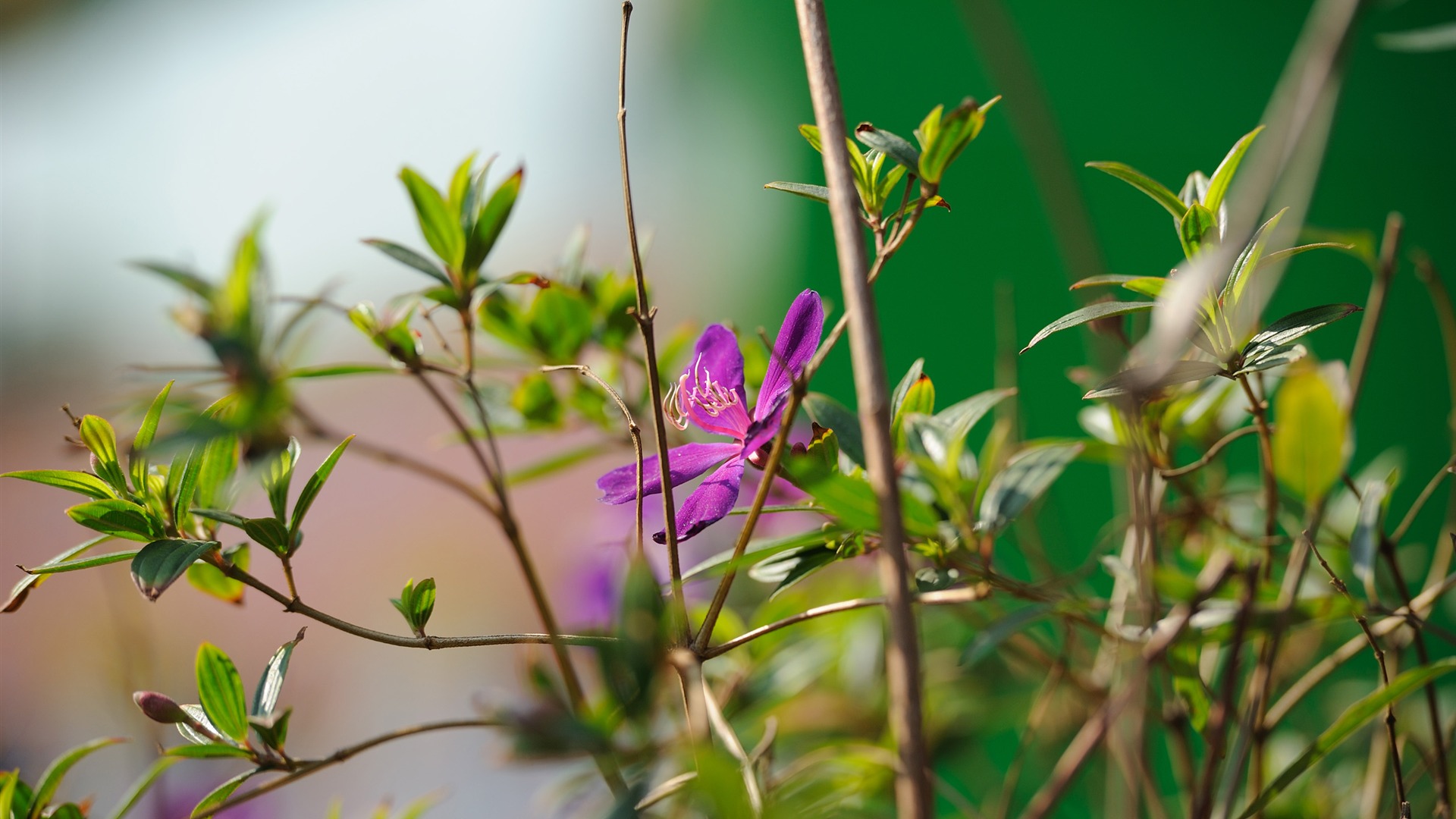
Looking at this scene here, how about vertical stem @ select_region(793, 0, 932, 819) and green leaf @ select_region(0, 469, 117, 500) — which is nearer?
vertical stem @ select_region(793, 0, 932, 819)

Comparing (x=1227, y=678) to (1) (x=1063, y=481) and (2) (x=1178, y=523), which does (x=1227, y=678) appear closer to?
(2) (x=1178, y=523)

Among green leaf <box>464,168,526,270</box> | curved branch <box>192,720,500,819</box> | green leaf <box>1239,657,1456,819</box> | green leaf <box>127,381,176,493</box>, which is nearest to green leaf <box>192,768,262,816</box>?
curved branch <box>192,720,500,819</box>

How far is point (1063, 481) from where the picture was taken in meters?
1.21

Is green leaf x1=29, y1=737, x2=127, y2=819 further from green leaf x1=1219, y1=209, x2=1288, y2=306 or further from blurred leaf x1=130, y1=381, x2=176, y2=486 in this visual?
green leaf x1=1219, y1=209, x2=1288, y2=306

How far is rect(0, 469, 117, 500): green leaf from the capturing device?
1.10 ft

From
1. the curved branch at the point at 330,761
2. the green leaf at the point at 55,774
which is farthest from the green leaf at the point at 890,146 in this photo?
the green leaf at the point at 55,774

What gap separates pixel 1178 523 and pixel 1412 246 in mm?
815

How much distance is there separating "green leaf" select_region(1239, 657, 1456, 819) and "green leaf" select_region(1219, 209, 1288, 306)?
0.13m

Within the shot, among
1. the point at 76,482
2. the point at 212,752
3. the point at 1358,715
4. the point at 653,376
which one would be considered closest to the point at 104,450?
the point at 76,482

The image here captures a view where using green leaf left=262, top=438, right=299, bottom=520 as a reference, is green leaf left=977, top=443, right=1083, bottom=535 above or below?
below

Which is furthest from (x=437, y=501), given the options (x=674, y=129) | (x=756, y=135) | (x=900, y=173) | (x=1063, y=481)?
(x=900, y=173)

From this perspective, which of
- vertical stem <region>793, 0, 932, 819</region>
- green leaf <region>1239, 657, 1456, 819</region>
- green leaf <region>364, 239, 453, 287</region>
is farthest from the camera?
green leaf <region>364, 239, 453, 287</region>

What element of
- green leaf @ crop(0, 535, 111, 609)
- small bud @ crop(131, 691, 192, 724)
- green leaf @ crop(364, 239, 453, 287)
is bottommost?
small bud @ crop(131, 691, 192, 724)

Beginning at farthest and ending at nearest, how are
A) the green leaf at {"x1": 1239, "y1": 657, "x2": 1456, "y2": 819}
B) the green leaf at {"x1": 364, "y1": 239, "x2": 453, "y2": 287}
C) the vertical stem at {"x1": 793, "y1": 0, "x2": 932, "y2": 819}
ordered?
the green leaf at {"x1": 364, "y1": 239, "x2": 453, "y2": 287}, the green leaf at {"x1": 1239, "y1": 657, "x2": 1456, "y2": 819}, the vertical stem at {"x1": 793, "y1": 0, "x2": 932, "y2": 819}
